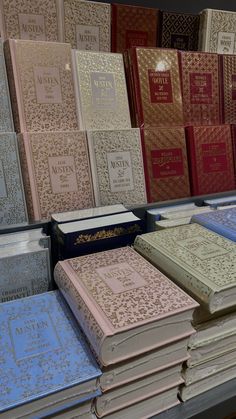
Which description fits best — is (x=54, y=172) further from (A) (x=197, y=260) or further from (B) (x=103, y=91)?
(A) (x=197, y=260)

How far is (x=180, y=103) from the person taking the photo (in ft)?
3.27

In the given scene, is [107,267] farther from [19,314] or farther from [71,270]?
[19,314]

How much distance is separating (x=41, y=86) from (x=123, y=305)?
0.58 metres

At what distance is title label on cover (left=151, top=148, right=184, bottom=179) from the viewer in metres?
0.95

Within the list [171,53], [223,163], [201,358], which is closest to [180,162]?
[223,163]

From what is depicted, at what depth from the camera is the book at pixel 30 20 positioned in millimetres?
869

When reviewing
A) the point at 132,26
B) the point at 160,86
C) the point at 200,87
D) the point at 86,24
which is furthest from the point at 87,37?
the point at 200,87

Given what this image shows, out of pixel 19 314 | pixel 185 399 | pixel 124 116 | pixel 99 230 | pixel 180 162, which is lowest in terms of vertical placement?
pixel 185 399

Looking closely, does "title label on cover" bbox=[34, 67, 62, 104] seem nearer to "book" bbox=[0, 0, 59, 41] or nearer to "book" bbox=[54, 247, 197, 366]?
"book" bbox=[0, 0, 59, 41]

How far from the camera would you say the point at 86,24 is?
950 mm

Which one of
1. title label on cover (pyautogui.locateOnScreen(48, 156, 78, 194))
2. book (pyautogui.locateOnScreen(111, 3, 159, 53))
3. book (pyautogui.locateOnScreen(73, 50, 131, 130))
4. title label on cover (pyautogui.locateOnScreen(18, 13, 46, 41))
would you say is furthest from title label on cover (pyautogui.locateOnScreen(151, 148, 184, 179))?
title label on cover (pyautogui.locateOnScreen(18, 13, 46, 41))

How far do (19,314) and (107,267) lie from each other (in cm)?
19

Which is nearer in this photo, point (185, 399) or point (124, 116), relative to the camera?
point (185, 399)

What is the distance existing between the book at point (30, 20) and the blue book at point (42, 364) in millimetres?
711
